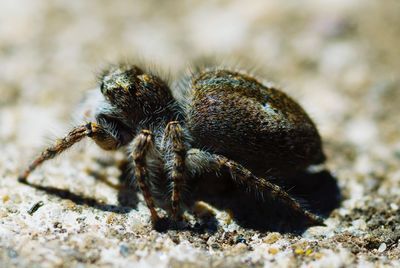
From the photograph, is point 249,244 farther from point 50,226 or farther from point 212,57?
point 212,57

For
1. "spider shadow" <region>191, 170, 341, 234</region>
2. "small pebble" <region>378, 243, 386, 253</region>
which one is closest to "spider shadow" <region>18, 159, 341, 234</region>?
"spider shadow" <region>191, 170, 341, 234</region>

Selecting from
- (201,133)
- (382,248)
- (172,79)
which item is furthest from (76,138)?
(382,248)

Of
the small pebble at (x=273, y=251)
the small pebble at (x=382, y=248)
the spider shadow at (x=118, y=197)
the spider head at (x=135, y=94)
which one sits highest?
the spider head at (x=135, y=94)

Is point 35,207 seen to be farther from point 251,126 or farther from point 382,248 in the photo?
point 382,248

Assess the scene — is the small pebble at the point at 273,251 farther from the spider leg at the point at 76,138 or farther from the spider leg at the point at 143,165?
the spider leg at the point at 76,138

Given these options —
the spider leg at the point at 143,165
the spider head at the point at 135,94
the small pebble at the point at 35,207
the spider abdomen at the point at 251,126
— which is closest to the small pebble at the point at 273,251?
the spider abdomen at the point at 251,126

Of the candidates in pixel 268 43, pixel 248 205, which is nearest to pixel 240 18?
pixel 268 43

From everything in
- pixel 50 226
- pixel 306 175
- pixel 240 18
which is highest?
pixel 240 18
